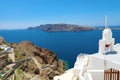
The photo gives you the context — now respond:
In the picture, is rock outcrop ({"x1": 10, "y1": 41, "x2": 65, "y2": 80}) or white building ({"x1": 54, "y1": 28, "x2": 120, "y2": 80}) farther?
rock outcrop ({"x1": 10, "y1": 41, "x2": 65, "y2": 80})

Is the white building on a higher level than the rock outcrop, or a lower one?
higher

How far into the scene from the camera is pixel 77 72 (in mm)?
15727

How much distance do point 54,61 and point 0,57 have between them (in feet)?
63.9

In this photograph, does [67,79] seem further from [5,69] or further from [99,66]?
[5,69]

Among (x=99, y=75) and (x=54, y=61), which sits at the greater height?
(x=99, y=75)

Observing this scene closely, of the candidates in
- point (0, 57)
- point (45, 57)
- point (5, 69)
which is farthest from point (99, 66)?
point (45, 57)

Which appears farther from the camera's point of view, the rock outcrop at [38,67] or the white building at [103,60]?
the rock outcrop at [38,67]

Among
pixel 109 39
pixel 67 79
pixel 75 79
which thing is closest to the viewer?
pixel 109 39

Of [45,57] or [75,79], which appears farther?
[45,57]

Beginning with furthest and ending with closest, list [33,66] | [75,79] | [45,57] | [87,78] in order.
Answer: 1. [45,57]
2. [33,66]
3. [75,79]
4. [87,78]

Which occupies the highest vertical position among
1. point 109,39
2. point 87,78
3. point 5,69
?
point 109,39

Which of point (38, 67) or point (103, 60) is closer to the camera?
point (103, 60)

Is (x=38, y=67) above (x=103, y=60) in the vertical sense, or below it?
below

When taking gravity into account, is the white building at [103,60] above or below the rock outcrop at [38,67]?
above
